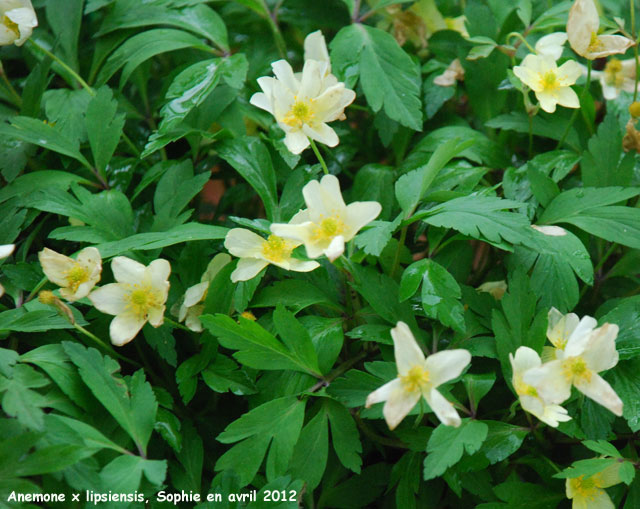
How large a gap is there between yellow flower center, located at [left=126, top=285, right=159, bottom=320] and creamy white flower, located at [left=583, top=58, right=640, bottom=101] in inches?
31.4

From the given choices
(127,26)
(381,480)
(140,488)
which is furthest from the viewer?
(127,26)

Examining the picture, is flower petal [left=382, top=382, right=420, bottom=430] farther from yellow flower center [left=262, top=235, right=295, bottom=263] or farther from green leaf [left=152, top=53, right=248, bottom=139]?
green leaf [left=152, top=53, right=248, bottom=139]

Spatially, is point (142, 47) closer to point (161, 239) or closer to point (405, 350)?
point (161, 239)

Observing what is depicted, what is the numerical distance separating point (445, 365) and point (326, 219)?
0.21 meters

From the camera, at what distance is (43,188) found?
2.97 ft

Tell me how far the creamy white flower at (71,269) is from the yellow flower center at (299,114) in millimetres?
291

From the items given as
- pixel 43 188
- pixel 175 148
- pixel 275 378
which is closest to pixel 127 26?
pixel 175 148

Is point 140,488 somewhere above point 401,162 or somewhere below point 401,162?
below

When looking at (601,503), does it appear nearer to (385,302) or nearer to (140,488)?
(385,302)

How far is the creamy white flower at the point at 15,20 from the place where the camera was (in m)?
0.89

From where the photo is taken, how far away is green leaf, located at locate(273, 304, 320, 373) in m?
0.76

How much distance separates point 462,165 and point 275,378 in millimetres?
431

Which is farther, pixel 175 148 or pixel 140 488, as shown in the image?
pixel 175 148

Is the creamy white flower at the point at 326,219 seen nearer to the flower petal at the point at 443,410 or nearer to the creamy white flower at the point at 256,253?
the creamy white flower at the point at 256,253
